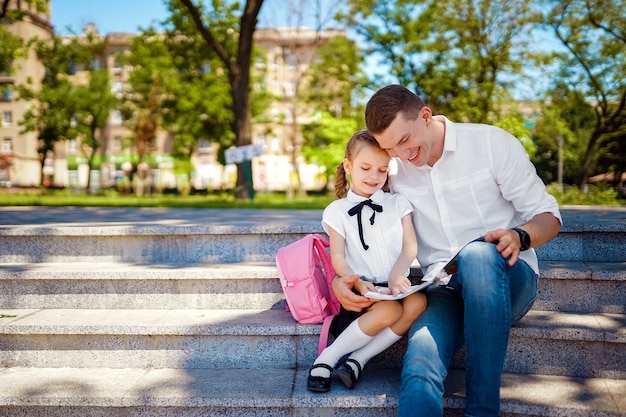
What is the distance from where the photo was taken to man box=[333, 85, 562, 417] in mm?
2359

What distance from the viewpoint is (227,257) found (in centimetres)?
413

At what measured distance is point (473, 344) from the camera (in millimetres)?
2385

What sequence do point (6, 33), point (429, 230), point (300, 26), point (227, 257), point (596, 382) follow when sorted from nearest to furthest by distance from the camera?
1. point (596, 382)
2. point (429, 230)
3. point (227, 257)
4. point (6, 33)
5. point (300, 26)

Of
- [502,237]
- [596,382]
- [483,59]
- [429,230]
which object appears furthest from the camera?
[483,59]

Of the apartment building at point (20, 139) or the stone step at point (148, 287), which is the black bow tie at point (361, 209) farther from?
the apartment building at point (20, 139)

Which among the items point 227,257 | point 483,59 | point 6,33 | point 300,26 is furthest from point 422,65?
point 227,257

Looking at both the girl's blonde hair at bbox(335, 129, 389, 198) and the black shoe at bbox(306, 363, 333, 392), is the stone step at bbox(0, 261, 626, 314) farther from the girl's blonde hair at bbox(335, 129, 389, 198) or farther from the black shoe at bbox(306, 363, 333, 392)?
the black shoe at bbox(306, 363, 333, 392)

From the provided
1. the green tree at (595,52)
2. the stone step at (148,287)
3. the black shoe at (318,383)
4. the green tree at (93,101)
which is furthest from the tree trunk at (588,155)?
the green tree at (93,101)

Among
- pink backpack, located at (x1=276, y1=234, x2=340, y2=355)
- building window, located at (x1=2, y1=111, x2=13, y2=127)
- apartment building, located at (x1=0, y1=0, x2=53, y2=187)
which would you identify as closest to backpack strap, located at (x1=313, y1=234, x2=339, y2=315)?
pink backpack, located at (x1=276, y1=234, x2=340, y2=355)

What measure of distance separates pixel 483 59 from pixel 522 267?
20200mm

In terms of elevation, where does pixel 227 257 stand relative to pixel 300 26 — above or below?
below

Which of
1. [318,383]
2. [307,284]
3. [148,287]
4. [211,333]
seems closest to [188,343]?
[211,333]

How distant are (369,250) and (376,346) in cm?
51

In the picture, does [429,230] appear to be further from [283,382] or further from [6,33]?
[6,33]
